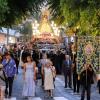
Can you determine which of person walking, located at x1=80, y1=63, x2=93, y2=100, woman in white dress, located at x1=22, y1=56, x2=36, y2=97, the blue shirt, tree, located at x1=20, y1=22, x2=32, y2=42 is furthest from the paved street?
tree, located at x1=20, y1=22, x2=32, y2=42

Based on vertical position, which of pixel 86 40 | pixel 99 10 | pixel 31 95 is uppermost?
pixel 99 10

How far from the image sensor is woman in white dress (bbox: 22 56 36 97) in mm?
19859

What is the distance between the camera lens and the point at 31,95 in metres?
20.1

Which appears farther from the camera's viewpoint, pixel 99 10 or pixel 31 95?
pixel 99 10

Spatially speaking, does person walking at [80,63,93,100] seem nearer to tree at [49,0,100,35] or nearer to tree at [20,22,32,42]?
tree at [49,0,100,35]

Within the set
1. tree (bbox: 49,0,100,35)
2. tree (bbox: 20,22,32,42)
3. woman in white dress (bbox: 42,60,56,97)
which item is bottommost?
woman in white dress (bbox: 42,60,56,97)

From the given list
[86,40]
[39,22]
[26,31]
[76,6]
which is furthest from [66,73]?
[26,31]

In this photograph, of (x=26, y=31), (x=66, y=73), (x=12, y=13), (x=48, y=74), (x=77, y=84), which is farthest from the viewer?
(x=26, y=31)

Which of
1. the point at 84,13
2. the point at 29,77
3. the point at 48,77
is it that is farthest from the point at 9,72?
the point at 84,13

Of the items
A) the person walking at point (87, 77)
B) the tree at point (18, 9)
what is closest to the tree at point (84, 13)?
the tree at point (18, 9)

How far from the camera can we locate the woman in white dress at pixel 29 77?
19.9 metres

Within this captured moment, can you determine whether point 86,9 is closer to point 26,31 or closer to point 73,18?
point 73,18

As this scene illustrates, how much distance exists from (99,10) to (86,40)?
147 inches

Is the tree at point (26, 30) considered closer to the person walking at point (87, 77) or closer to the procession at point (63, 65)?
the procession at point (63, 65)
